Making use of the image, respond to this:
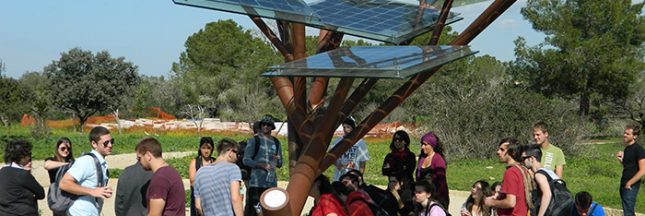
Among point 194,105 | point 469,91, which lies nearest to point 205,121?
point 194,105

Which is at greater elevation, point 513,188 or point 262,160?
point 262,160

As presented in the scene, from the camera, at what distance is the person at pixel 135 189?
22.6 ft

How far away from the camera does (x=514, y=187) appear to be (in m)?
7.20

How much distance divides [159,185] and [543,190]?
10.5ft

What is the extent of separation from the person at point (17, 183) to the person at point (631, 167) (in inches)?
248

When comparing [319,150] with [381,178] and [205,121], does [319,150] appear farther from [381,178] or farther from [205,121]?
[205,121]

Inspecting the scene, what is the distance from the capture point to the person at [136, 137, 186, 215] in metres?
6.18

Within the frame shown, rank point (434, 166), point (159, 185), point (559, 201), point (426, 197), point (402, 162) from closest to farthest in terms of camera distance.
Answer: point (159, 185), point (426, 197), point (559, 201), point (434, 166), point (402, 162)

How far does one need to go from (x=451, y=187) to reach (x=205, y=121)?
34.1 m

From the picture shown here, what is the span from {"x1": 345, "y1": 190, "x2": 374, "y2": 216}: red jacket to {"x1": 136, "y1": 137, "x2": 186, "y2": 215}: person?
147 cm

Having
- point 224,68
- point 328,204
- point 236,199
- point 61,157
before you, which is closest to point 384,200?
point 328,204

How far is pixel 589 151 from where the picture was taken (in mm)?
Answer: 25906

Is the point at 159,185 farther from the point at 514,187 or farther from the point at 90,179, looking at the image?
the point at 514,187

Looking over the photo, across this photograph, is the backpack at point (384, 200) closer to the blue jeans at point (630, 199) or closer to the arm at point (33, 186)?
the arm at point (33, 186)
